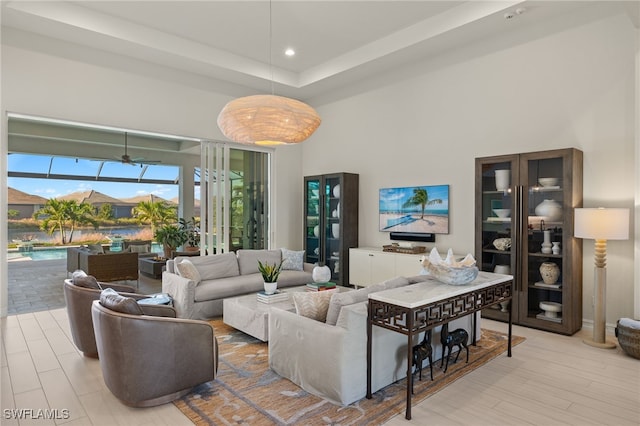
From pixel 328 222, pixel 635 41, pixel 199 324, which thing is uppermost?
pixel 635 41

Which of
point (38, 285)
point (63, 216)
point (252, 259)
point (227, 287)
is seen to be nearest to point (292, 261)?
point (252, 259)

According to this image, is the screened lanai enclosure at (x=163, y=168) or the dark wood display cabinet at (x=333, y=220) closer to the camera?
the dark wood display cabinet at (x=333, y=220)

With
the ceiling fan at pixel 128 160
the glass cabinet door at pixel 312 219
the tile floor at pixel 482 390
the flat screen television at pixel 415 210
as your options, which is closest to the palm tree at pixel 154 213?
the ceiling fan at pixel 128 160

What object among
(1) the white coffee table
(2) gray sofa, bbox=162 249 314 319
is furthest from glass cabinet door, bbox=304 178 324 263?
(1) the white coffee table

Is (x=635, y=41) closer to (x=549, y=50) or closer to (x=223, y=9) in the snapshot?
(x=549, y=50)

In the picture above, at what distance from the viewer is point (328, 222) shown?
6.84 meters

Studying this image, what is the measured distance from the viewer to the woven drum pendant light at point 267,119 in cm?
378

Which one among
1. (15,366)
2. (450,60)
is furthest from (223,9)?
(15,366)

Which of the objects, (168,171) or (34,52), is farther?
(168,171)

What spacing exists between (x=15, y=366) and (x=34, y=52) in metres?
Result: 3.95

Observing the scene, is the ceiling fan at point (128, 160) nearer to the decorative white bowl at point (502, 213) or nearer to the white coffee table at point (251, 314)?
the white coffee table at point (251, 314)

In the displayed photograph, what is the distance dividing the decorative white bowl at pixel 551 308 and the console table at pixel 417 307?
5.42 ft

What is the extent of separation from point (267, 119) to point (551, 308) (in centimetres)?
378

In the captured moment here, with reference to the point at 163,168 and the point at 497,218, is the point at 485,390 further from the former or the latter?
the point at 163,168
